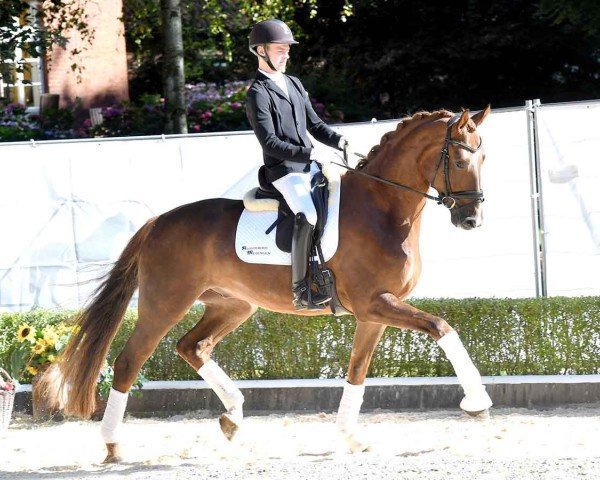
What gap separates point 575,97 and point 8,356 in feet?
43.2

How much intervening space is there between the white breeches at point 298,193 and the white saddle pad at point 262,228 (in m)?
0.14

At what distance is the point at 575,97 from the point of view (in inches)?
770

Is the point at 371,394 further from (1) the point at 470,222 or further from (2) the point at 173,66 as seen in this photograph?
(2) the point at 173,66

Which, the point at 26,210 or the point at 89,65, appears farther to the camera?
the point at 89,65

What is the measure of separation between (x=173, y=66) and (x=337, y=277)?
7.79 meters

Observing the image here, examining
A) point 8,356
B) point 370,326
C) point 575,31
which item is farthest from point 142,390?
point 575,31

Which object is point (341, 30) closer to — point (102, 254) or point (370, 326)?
point (102, 254)

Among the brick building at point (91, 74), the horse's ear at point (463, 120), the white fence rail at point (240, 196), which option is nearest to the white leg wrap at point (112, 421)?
the horse's ear at point (463, 120)

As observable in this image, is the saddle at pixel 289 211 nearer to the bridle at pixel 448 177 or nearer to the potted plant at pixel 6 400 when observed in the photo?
the bridle at pixel 448 177

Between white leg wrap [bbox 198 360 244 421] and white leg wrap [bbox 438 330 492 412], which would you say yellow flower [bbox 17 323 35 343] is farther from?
white leg wrap [bbox 438 330 492 412]

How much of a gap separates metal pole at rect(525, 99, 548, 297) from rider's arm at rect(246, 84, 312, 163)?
3464 millimetres

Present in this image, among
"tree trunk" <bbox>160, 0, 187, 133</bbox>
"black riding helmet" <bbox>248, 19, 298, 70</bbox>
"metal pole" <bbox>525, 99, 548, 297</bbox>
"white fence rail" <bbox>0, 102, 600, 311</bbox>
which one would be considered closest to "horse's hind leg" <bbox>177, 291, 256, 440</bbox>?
"black riding helmet" <bbox>248, 19, 298, 70</bbox>

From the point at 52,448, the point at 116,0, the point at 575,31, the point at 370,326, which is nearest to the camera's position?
the point at 370,326

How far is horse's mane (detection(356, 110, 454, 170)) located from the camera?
686 centimetres
